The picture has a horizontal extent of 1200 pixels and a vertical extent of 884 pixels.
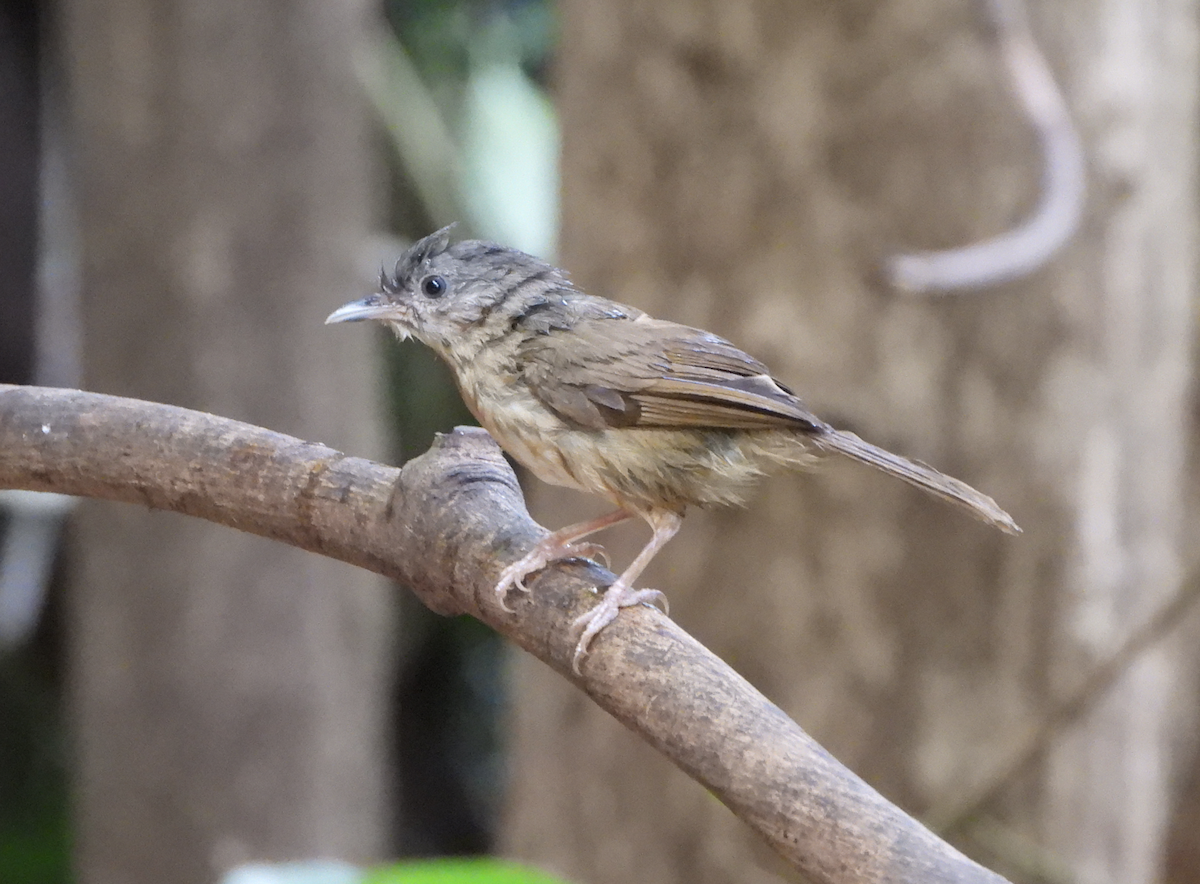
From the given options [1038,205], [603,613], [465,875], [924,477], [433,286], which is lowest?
[465,875]

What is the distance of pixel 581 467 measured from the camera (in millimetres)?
2287

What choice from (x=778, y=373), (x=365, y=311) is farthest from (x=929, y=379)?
(x=365, y=311)

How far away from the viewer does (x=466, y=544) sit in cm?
199

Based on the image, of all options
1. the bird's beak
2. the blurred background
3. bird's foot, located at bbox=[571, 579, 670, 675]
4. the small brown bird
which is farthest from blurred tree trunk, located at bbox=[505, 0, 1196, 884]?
bird's foot, located at bbox=[571, 579, 670, 675]

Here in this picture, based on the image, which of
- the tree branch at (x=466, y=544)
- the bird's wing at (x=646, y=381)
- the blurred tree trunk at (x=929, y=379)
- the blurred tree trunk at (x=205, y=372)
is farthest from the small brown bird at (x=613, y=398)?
the blurred tree trunk at (x=205, y=372)

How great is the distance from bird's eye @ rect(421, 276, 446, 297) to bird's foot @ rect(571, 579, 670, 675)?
0.78 meters

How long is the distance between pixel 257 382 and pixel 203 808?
5.38 ft

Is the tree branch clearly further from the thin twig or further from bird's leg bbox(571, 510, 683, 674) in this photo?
the thin twig

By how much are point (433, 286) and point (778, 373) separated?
1547mm

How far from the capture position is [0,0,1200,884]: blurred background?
366 centimetres

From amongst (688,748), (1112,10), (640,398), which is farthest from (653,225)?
(688,748)

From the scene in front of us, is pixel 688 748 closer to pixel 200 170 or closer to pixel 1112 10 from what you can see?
pixel 1112 10

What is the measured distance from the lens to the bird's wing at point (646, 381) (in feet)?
7.37

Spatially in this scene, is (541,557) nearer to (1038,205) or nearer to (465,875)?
(465,875)
